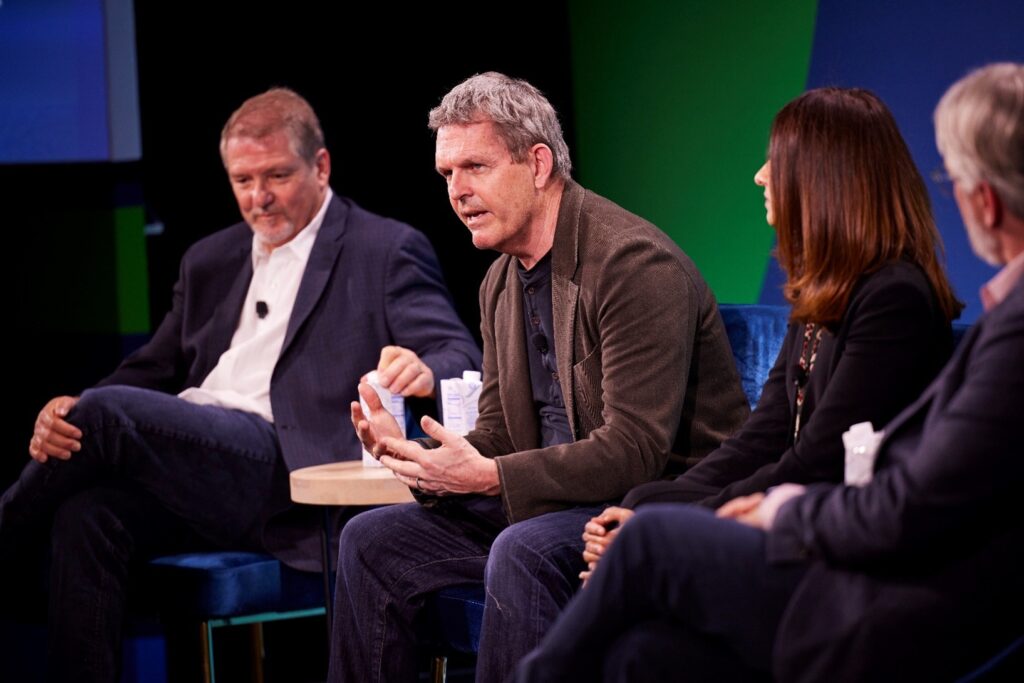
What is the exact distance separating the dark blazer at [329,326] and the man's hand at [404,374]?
11 cm

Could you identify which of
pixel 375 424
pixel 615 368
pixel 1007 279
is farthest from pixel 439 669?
pixel 1007 279

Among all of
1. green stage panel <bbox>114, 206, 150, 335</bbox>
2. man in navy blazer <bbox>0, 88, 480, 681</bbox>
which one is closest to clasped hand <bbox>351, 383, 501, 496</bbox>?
man in navy blazer <bbox>0, 88, 480, 681</bbox>

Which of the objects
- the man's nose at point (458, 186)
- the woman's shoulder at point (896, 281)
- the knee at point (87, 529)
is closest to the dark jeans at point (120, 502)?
the knee at point (87, 529)

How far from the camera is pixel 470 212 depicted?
298 cm

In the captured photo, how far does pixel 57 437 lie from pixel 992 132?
2.55 m

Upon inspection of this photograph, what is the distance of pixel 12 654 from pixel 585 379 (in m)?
2.54

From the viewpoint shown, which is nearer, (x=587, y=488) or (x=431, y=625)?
(x=587, y=488)

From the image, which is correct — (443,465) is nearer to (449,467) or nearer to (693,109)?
(449,467)

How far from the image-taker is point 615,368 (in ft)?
8.96

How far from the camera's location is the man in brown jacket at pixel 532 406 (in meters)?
2.68

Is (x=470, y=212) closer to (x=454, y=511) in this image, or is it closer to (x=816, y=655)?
(x=454, y=511)

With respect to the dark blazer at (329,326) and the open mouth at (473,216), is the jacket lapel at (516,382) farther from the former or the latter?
the dark blazer at (329,326)

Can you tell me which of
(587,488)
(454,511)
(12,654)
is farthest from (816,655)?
(12,654)

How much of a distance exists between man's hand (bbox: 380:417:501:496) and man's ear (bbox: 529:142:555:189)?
62 centimetres
